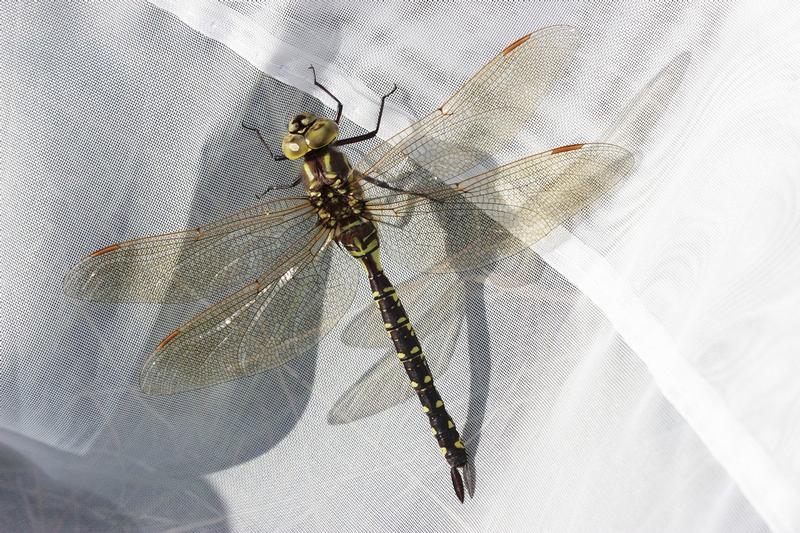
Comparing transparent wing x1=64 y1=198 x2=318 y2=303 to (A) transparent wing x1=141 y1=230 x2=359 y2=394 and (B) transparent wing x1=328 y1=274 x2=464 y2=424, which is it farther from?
(B) transparent wing x1=328 y1=274 x2=464 y2=424

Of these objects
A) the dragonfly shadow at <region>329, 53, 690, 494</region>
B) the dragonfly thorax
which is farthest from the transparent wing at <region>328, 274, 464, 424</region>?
the dragonfly thorax

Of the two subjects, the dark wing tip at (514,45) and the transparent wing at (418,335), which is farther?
the transparent wing at (418,335)

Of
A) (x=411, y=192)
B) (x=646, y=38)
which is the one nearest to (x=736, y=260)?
(x=646, y=38)

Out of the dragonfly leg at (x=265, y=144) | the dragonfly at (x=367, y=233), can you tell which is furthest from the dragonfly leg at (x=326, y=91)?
the dragonfly leg at (x=265, y=144)

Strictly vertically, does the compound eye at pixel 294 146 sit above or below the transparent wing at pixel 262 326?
above

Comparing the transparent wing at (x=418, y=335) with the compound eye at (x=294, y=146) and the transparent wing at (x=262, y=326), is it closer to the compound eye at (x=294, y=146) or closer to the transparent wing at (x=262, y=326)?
the transparent wing at (x=262, y=326)

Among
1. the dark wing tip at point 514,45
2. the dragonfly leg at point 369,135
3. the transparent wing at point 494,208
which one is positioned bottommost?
the transparent wing at point 494,208

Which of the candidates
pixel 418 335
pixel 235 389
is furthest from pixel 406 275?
pixel 235 389
